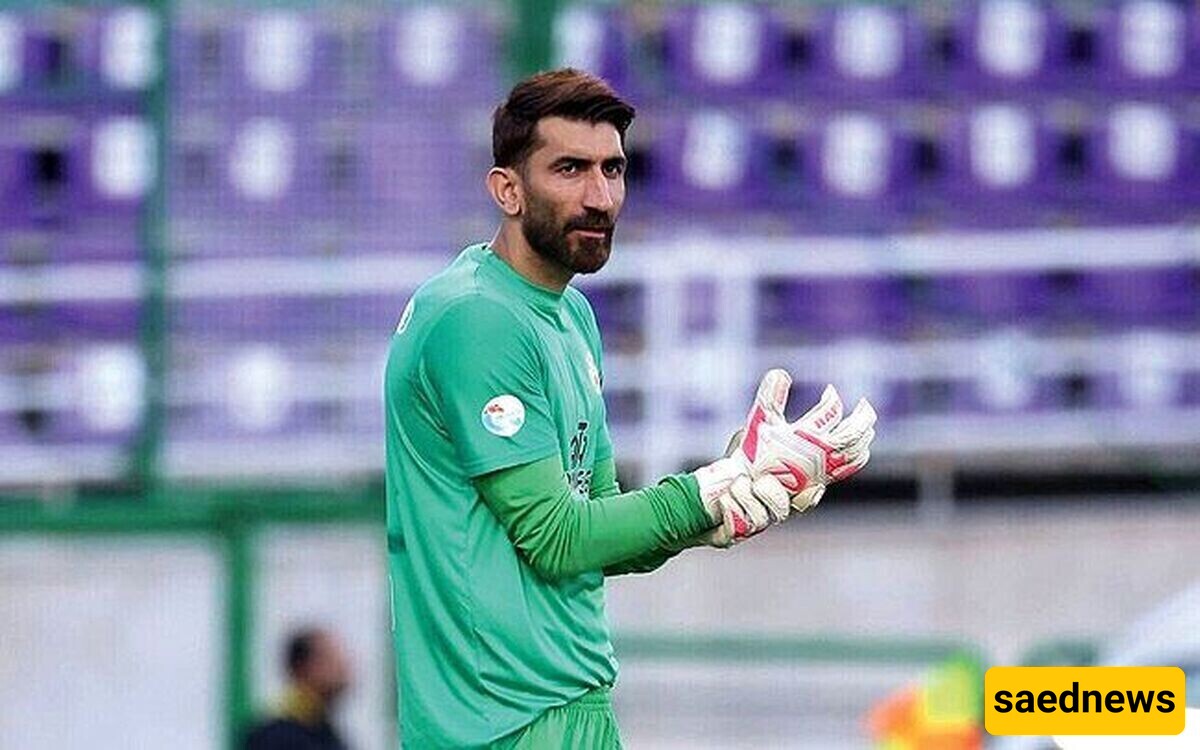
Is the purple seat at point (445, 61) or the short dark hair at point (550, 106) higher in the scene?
the purple seat at point (445, 61)

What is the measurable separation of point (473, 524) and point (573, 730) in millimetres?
267

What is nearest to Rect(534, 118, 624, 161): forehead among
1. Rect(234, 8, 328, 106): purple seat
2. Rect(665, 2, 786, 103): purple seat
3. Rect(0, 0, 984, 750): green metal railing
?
Rect(0, 0, 984, 750): green metal railing

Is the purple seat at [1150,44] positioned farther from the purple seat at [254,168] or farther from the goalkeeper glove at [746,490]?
the goalkeeper glove at [746,490]

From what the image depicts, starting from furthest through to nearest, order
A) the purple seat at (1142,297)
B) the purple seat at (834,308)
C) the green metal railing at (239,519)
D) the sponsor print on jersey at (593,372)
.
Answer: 1. the purple seat at (1142,297)
2. the purple seat at (834,308)
3. the green metal railing at (239,519)
4. the sponsor print on jersey at (593,372)

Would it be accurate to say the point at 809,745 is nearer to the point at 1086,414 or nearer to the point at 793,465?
the point at 1086,414

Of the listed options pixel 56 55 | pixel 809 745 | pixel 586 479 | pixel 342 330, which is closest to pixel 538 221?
pixel 586 479

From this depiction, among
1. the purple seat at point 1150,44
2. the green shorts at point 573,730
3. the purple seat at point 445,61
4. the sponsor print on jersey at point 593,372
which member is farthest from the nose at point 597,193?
the purple seat at point 1150,44

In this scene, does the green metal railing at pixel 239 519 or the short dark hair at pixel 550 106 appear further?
the green metal railing at pixel 239 519

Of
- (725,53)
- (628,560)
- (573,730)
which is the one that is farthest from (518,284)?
(725,53)

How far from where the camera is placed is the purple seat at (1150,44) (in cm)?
922

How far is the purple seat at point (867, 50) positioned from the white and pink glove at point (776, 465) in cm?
641

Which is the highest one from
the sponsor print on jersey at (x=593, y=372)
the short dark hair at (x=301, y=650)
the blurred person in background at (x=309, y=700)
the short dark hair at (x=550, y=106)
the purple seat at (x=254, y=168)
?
the purple seat at (x=254, y=168)

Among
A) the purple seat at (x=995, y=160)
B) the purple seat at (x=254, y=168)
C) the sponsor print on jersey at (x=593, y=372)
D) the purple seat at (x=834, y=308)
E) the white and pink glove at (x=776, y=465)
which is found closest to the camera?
the white and pink glove at (x=776, y=465)

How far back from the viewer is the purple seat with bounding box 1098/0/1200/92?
9.22 meters
